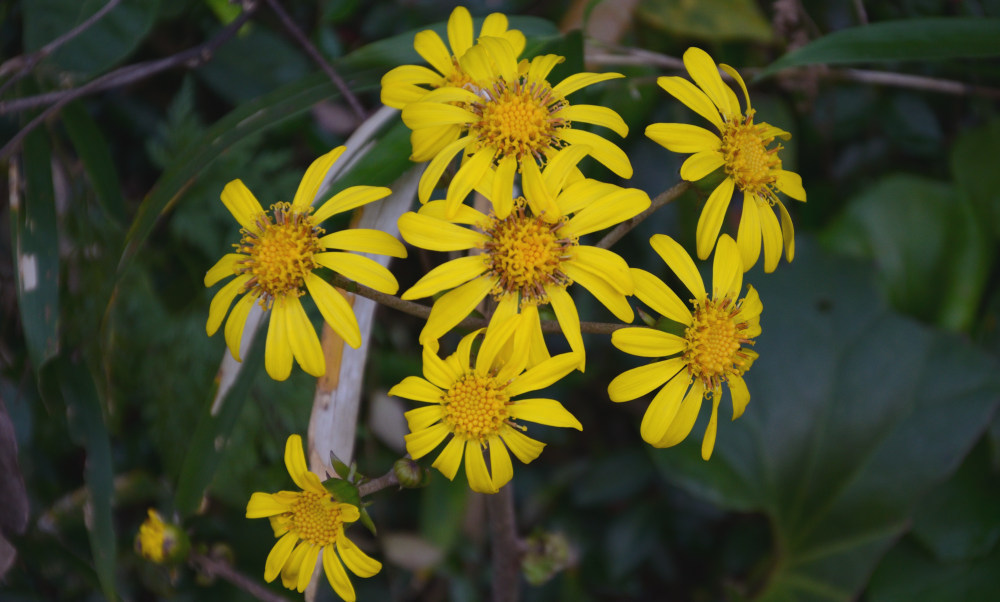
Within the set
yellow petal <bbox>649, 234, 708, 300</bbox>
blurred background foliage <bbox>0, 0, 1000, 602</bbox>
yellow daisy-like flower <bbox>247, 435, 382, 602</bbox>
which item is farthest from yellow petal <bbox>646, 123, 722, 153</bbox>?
yellow daisy-like flower <bbox>247, 435, 382, 602</bbox>

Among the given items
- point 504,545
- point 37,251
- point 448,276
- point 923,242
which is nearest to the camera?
point 448,276

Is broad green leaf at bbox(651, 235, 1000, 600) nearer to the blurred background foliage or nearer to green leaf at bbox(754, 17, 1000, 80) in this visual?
the blurred background foliage

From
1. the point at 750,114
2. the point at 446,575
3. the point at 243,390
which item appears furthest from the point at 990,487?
the point at 243,390

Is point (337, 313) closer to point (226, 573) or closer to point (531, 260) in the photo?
point (531, 260)

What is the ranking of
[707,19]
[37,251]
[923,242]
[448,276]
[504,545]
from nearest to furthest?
[448,276], [504,545], [37,251], [707,19], [923,242]

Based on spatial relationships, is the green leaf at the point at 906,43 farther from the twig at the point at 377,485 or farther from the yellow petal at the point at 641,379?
the twig at the point at 377,485

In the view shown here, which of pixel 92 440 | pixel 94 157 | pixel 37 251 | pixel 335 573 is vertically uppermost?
pixel 94 157

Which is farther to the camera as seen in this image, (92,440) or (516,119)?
(92,440)

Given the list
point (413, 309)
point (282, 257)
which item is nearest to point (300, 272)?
point (282, 257)
